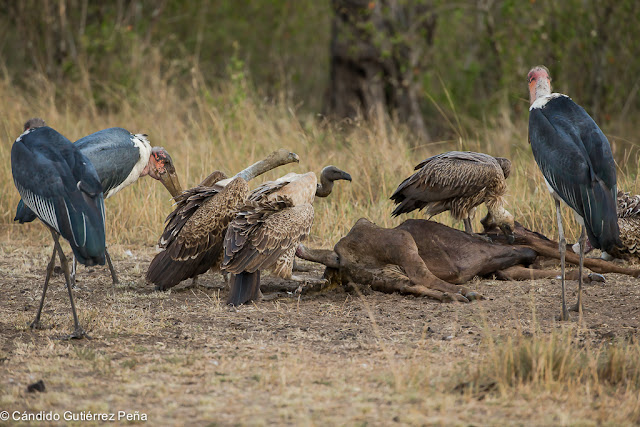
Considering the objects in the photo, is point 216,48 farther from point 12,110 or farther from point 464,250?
point 464,250

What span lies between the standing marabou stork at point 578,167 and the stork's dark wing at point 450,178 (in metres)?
0.98

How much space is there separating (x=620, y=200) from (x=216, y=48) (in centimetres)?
1453

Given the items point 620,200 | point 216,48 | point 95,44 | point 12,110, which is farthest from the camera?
point 216,48

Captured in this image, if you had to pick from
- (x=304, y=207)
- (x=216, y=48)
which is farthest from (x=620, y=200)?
(x=216, y=48)

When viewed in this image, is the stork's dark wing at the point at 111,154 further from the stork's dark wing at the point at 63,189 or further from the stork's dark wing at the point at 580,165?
the stork's dark wing at the point at 580,165

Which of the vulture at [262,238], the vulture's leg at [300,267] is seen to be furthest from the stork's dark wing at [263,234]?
the vulture's leg at [300,267]

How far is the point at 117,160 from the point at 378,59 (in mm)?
7557

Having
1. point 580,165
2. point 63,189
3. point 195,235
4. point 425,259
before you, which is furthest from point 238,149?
point 580,165

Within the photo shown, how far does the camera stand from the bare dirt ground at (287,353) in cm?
365

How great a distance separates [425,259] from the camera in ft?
20.9

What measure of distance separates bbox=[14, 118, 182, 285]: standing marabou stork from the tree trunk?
19.8 feet

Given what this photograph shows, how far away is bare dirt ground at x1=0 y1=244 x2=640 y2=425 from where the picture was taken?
3.65 m

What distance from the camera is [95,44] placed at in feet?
42.8

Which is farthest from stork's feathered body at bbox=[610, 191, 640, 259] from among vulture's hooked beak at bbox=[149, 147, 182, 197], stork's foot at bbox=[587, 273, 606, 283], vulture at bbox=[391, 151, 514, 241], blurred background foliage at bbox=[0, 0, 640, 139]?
blurred background foliage at bbox=[0, 0, 640, 139]
